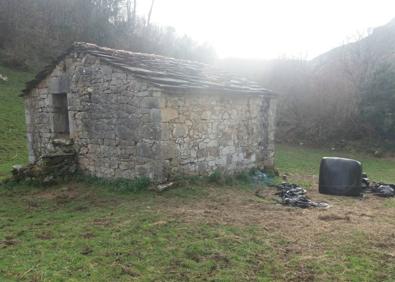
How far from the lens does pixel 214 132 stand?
10469 millimetres

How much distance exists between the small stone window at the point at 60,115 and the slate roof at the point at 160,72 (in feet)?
2.50

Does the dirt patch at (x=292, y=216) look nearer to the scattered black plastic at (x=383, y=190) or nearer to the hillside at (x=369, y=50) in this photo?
the scattered black plastic at (x=383, y=190)

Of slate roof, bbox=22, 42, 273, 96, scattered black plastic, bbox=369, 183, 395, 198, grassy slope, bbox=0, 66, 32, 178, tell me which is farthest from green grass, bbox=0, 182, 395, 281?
grassy slope, bbox=0, 66, 32, 178

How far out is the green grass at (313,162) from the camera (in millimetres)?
15047

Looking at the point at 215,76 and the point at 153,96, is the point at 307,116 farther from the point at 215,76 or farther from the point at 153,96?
the point at 153,96

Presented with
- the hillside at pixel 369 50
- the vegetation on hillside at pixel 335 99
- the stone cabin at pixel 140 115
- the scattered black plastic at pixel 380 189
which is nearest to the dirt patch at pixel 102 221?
the stone cabin at pixel 140 115

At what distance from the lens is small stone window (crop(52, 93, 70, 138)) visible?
36.6 feet

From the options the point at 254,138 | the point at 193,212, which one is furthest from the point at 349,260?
the point at 254,138

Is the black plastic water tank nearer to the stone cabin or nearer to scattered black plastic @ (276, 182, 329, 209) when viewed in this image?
scattered black plastic @ (276, 182, 329, 209)

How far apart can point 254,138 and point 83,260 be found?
310 inches

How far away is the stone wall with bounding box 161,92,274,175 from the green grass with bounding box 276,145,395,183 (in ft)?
9.33

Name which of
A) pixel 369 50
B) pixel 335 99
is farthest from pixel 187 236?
pixel 369 50

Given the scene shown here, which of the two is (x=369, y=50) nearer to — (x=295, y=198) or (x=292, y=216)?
(x=295, y=198)

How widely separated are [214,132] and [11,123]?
490 inches
